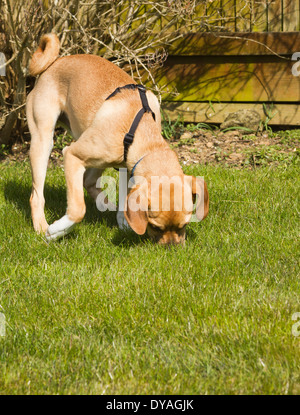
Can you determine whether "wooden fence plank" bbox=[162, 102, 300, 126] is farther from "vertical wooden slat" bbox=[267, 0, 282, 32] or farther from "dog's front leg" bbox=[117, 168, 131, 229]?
"dog's front leg" bbox=[117, 168, 131, 229]

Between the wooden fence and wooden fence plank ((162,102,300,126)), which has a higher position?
the wooden fence

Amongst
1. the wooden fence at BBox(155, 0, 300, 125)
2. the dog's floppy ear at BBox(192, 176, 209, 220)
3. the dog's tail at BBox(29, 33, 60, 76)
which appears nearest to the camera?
the dog's floppy ear at BBox(192, 176, 209, 220)

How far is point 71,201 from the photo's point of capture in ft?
15.0

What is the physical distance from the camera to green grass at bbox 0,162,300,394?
8.94 feet

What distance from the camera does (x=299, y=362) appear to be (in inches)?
108

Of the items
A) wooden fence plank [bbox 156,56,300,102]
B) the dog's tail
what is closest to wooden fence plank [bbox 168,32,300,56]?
wooden fence plank [bbox 156,56,300,102]

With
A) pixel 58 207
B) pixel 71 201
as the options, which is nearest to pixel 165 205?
pixel 71 201

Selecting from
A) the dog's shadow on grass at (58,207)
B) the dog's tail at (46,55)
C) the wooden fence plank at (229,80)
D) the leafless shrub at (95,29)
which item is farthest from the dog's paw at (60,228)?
the wooden fence plank at (229,80)

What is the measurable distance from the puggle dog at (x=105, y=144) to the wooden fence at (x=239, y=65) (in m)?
2.47

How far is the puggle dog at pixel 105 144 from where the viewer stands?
13.3 ft

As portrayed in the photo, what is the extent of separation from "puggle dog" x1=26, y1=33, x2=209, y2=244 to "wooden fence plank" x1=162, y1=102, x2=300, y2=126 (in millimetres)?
2692

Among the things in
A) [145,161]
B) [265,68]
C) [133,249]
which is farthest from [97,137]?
[265,68]

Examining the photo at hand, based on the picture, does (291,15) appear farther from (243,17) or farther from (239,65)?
(239,65)
